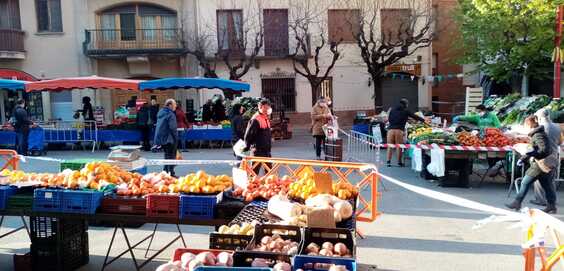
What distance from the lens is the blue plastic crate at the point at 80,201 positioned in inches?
199

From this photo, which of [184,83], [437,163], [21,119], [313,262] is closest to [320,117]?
[437,163]

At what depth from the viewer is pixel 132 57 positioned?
24.2 metres

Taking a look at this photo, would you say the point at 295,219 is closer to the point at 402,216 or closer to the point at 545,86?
the point at 402,216

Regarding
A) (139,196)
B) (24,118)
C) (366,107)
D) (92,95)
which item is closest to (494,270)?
(139,196)

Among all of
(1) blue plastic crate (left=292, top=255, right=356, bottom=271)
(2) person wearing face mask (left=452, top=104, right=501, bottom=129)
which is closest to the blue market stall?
(2) person wearing face mask (left=452, top=104, right=501, bottom=129)

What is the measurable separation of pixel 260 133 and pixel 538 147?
449 cm

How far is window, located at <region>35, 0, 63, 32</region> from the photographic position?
24422mm

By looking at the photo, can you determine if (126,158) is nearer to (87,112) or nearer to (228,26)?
(87,112)

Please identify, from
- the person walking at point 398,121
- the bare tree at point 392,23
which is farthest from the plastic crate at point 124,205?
the bare tree at point 392,23

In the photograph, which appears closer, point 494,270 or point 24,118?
point 494,270

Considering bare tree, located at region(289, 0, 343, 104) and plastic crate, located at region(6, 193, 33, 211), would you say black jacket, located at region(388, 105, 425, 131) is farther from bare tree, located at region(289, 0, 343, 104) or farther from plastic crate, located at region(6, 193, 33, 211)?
bare tree, located at region(289, 0, 343, 104)

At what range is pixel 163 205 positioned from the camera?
4980 mm

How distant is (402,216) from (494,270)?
7.92 ft

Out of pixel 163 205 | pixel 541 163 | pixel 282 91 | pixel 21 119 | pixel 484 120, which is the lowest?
pixel 541 163
